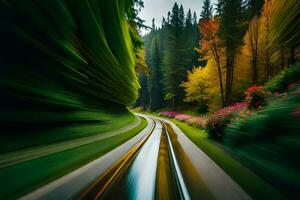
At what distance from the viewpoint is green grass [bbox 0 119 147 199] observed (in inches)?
120

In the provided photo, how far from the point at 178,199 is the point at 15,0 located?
4.72 m

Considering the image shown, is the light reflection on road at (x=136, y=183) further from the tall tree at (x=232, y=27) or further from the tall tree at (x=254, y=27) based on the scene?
the tall tree at (x=254, y=27)

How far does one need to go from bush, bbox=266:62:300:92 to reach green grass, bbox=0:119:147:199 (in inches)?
371

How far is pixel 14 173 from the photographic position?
340 centimetres

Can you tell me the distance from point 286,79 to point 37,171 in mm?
10912

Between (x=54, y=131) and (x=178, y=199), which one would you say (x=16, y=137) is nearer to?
(x=54, y=131)

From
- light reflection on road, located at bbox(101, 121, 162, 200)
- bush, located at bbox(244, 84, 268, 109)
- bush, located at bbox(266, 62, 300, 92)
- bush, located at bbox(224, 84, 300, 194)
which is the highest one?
bush, located at bbox(266, 62, 300, 92)

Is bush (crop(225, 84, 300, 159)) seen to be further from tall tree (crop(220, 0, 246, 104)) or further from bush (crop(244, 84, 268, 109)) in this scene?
tall tree (crop(220, 0, 246, 104))

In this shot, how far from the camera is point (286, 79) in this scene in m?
9.87

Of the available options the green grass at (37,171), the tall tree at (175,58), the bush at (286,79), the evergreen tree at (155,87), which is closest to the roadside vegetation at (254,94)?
the bush at (286,79)

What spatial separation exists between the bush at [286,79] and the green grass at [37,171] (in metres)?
9.42

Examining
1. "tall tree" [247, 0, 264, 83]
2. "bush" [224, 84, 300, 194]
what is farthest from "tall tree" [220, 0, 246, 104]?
"bush" [224, 84, 300, 194]

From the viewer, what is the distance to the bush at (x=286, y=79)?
373 inches

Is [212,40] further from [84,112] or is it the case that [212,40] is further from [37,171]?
[37,171]
